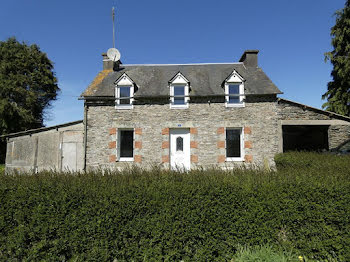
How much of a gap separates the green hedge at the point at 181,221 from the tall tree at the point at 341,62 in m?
19.2

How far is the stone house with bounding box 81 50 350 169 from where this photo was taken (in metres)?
10.8

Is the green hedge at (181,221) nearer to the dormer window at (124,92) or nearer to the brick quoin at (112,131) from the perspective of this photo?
the brick quoin at (112,131)

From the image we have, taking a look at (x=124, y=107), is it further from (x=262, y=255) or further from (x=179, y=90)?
(x=262, y=255)

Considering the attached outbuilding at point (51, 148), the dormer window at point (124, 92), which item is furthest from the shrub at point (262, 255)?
the attached outbuilding at point (51, 148)

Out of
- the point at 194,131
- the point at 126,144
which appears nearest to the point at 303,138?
the point at 194,131

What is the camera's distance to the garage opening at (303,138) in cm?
1493

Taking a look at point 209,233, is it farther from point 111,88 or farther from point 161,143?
point 111,88

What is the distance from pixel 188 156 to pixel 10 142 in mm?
11685

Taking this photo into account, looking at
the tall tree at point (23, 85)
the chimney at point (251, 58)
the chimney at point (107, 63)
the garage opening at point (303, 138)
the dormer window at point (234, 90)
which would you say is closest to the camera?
the dormer window at point (234, 90)

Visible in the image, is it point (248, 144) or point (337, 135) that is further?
point (337, 135)

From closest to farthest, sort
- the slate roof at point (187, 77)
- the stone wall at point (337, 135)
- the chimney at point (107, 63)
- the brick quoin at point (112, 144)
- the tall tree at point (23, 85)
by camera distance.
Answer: the brick quoin at point (112, 144) < the slate roof at point (187, 77) < the stone wall at point (337, 135) < the chimney at point (107, 63) < the tall tree at point (23, 85)

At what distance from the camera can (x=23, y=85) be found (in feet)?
79.0

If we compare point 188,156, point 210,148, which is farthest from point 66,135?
point 210,148

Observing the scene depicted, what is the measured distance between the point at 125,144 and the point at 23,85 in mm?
21637
